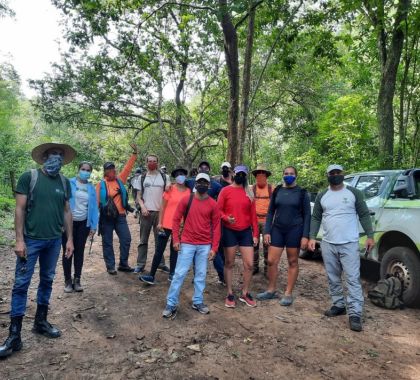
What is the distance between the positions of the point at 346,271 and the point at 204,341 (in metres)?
2.06

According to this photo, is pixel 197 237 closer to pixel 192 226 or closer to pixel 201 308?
pixel 192 226

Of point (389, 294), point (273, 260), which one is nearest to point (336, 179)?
point (273, 260)

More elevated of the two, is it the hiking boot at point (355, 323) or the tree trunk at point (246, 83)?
the tree trunk at point (246, 83)

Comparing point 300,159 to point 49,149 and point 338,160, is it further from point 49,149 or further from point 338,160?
point 49,149

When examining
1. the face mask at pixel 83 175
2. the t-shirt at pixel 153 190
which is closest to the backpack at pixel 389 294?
the t-shirt at pixel 153 190

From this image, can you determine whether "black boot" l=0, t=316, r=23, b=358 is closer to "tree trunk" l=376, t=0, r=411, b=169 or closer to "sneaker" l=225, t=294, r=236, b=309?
"sneaker" l=225, t=294, r=236, b=309

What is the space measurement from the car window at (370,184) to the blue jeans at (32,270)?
5.04m

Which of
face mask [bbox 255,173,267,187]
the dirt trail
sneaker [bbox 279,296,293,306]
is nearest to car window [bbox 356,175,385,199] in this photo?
face mask [bbox 255,173,267,187]

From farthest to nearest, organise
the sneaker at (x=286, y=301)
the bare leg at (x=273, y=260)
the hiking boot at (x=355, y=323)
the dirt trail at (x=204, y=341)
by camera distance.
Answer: the bare leg at (x=273, y=260) → the sneaker at (x=286, y=301) → the hiking boot at (x=355, y=323) → the dirt trail at (x=204, y=341)

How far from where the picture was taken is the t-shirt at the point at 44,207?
3.66m

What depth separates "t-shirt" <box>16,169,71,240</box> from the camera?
12.0ft

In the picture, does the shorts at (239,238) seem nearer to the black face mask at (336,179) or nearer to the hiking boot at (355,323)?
the black face mask at (336,179)

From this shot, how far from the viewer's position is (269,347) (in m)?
3.83

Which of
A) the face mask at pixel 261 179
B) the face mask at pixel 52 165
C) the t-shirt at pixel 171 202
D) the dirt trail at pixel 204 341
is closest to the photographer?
the dirt trail at pixel 204 341
